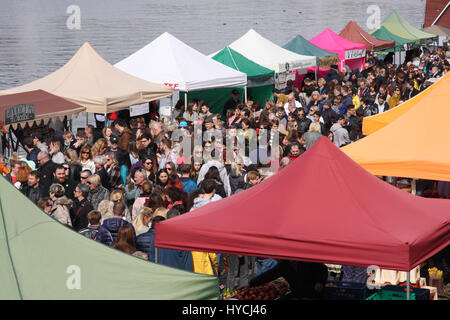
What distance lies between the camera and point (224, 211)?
738 cm

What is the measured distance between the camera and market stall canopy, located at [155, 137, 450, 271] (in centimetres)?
669

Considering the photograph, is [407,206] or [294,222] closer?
[294,222]

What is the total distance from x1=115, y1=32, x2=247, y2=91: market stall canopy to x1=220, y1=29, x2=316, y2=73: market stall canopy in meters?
2.92

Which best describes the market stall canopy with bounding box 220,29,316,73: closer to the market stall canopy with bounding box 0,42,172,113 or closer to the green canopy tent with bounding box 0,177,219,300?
the market stall canopy with bounding box 0,42,172,113

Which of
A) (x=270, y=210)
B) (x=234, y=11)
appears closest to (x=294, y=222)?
(x=270, y=210)

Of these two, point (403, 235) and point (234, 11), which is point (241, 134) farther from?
point (234, 11)

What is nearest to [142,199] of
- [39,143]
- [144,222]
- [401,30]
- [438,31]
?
[144,222]

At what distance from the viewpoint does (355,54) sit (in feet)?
87.1

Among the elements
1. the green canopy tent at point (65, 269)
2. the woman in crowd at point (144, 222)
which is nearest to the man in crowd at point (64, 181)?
the woman in crowd at point (144, 222)

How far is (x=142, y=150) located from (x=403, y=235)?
6.71 m

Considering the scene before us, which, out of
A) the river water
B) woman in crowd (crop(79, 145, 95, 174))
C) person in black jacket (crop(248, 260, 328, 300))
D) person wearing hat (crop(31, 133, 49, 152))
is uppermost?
the river water

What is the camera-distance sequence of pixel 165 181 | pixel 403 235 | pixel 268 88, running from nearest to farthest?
pixel 403 235 → pixel 165 181 → pixel 268 88

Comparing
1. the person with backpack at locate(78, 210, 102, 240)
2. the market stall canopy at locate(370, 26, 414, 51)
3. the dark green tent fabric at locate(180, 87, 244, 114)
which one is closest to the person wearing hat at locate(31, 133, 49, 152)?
the person with backpack at locate(78, 210, 102, 240)

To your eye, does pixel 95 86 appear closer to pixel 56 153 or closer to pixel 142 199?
pixel 56 153
